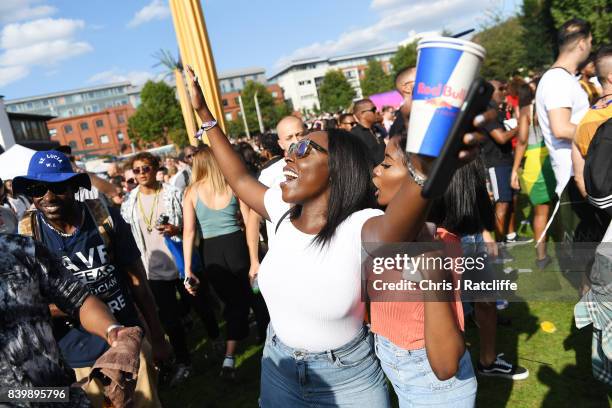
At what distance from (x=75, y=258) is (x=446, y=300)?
2.32 metres

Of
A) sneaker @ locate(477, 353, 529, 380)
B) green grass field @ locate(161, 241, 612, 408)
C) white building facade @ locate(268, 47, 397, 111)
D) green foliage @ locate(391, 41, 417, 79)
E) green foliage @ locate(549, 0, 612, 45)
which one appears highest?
white building facade @ locate(268, 47, 397, 111)

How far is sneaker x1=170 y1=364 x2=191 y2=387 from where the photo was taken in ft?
15.0

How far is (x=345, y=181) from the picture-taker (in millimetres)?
2006

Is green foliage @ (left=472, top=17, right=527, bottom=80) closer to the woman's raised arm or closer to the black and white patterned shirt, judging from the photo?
the woman's raised arm

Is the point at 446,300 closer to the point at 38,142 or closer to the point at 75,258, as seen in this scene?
the point at 75,258

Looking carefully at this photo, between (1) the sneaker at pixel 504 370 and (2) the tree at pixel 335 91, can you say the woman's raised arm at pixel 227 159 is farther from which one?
(2) the tree at pixel 335 91

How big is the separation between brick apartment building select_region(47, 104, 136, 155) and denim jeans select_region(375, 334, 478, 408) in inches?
3937

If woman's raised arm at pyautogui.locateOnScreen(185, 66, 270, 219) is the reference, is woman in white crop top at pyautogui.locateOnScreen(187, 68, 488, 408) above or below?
below

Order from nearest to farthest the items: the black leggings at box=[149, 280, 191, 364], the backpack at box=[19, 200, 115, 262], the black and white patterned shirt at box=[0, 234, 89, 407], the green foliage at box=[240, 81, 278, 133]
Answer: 1. the black and white patterned shirt at box=[0, 234, 89, 407]
2. the backpack at box=[19, 200, 115, 262]
3. the black leggings at box=[149, 280, 191, 364]
4. the green foliage at box=[240, 81, 278, 133]

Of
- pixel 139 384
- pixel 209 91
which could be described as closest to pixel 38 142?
pixel 209 91

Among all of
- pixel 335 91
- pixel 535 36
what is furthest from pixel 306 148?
pixel 335 91

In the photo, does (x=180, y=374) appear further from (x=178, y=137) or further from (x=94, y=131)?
(x=94, y=131)

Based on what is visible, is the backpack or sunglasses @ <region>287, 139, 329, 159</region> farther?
the backpack

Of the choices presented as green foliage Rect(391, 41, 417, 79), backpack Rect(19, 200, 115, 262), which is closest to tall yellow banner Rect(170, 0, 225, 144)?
backpack Rect(19, 200, 115, 262)
